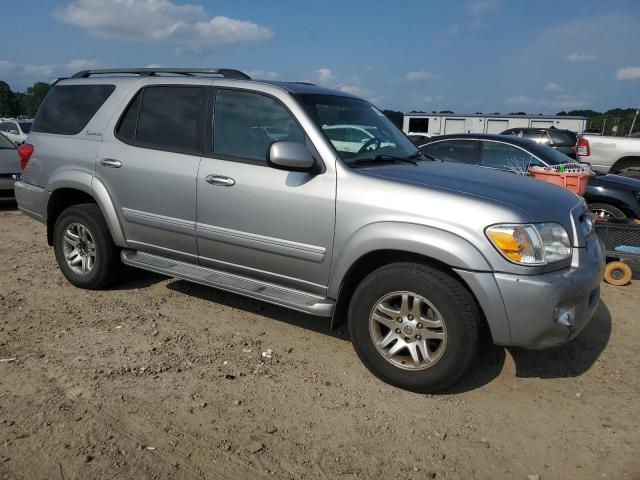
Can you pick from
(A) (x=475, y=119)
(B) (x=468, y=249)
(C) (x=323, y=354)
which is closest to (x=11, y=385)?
(C) (x=323, y=354)

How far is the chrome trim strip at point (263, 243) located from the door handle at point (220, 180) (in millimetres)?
330

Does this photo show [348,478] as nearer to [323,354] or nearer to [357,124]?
[323,354]

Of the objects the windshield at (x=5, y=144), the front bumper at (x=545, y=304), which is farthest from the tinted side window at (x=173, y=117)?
the windshield at (x=5, y=144)

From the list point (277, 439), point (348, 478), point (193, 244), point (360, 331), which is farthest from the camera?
point (193, 244)

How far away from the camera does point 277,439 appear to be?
9.59ft

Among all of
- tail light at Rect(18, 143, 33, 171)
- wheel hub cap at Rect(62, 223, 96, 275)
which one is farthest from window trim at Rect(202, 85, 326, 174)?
tail light at Rect(18, 143, 33, 171)

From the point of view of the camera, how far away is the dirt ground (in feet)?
8.97

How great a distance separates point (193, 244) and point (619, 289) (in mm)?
4410

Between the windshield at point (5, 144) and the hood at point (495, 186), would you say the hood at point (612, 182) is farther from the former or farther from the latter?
the windshield at point (5, 144)

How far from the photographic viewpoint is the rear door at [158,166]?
4.26 metres

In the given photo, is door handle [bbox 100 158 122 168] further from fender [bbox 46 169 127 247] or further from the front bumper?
the front bumper

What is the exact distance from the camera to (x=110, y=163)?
462 centimetres

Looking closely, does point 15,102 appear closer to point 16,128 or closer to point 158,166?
point 16,128

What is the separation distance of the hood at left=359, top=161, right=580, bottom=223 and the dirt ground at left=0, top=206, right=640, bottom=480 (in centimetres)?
118
